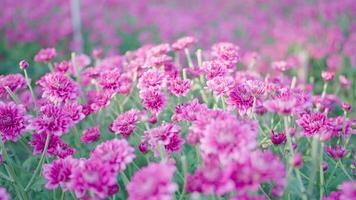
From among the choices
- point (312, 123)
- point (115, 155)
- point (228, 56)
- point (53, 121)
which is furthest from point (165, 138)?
point (228, 56)

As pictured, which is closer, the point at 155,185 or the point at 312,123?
the point at 155,185

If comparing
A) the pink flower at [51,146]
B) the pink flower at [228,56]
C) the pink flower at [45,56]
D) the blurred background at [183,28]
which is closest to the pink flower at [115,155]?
the pink flower at [51,146]

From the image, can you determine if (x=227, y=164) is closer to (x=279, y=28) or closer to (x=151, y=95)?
(x=151, y=95)

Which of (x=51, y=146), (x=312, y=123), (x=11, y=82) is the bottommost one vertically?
(x=312, y=123)

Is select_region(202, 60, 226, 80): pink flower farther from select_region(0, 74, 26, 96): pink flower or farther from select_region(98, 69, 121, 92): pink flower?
select_region(0, 74, 26, 96): pink flower

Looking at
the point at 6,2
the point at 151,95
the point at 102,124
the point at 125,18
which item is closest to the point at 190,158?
the point at 151,95

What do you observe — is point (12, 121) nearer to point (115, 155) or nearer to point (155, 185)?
point (115, 155)

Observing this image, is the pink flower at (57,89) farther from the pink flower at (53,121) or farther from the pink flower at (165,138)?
the pink flower at (165,138)
